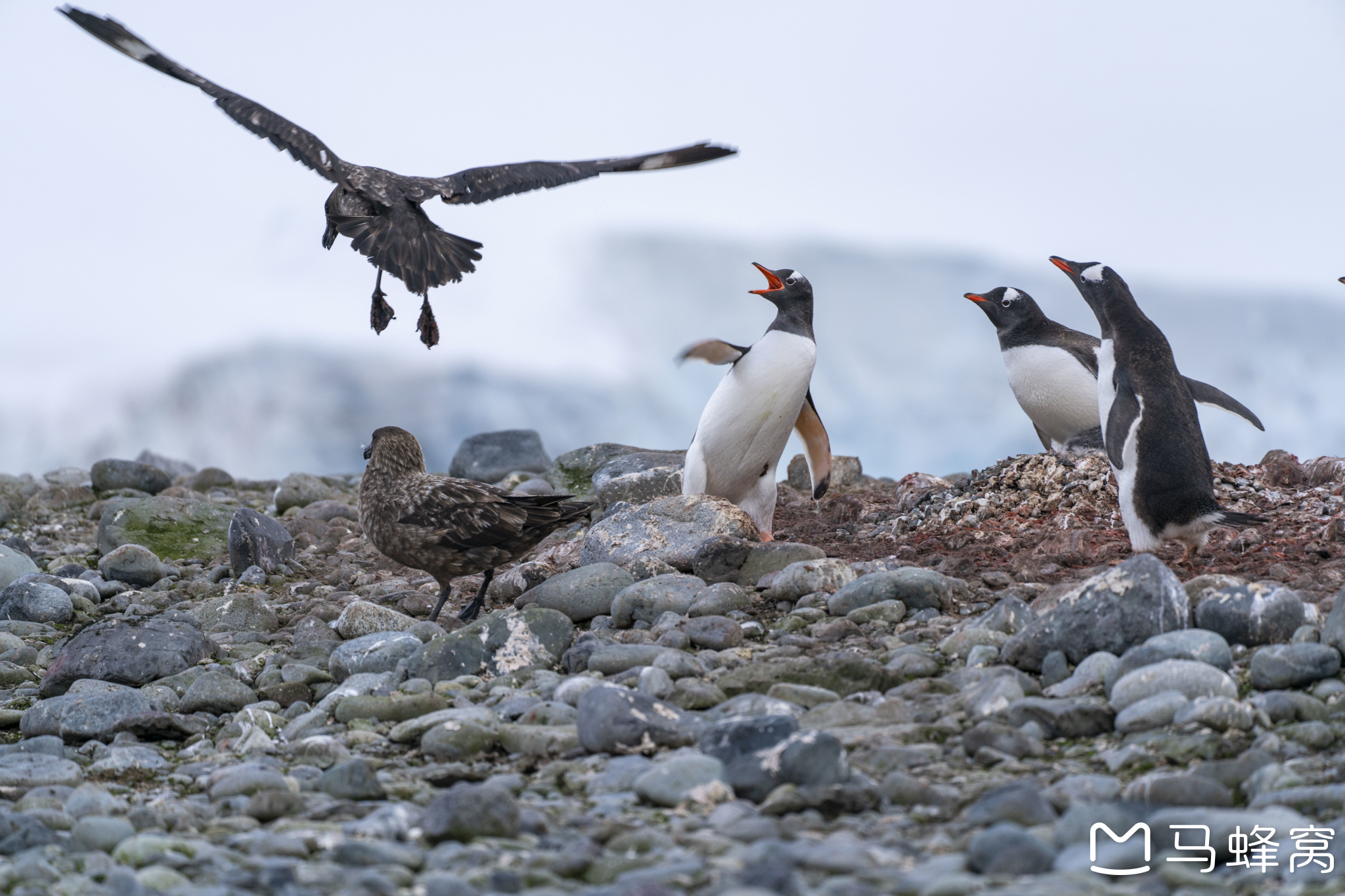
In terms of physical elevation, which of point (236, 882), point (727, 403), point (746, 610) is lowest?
point (236, 882)

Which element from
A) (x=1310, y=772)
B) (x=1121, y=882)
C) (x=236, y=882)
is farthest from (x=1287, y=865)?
(x=236, y=882)

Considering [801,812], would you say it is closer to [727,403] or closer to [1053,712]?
[1053,712]

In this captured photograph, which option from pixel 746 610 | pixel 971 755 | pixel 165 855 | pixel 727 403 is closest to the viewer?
pixel 165 855

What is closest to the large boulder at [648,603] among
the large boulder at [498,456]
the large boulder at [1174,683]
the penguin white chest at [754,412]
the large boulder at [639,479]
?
the penguin white chest at [754,412]

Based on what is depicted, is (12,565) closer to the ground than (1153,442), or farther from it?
closer to the ground

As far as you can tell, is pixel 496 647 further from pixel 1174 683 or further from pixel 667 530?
pixel 1174 683

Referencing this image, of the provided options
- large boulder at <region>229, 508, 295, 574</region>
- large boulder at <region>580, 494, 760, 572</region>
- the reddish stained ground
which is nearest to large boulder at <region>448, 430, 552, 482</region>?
large boulder at <region>229, 508, 295, 574</region>

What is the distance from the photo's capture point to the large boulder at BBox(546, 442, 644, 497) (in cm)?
1230

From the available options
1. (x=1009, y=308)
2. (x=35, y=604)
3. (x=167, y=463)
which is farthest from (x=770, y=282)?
(x=167, y=463)

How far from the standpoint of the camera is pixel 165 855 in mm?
3729

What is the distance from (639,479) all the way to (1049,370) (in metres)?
3.58

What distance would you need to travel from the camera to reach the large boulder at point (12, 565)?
9812mm

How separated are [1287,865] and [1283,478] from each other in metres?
6.09

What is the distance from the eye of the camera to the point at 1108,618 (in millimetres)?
5113
